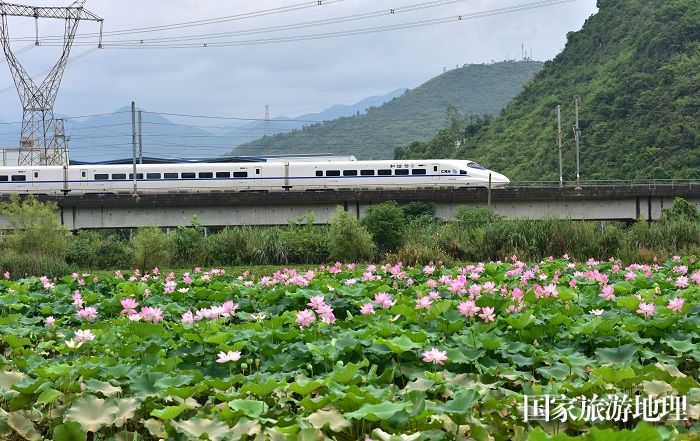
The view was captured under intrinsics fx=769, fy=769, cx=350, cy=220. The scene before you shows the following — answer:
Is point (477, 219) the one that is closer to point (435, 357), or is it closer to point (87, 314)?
point (87, 314)

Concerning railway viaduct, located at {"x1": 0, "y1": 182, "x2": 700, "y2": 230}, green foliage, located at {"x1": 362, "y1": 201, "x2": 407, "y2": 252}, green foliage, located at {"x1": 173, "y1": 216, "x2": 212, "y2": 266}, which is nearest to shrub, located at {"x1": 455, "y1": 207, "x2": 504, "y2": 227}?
green foliage, located at {"x1": 362, "y1": 201, "x2": 407, "y2": 252}

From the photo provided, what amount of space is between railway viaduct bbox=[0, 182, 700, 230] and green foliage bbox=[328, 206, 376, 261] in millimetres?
11182

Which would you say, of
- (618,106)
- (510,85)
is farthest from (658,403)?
(510,85)

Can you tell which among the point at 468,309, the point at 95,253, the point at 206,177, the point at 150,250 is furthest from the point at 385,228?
the point at 468,309

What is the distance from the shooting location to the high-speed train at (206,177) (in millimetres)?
38594

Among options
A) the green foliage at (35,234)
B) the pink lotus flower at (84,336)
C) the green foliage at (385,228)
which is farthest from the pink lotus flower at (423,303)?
the green foliage at (35,234)

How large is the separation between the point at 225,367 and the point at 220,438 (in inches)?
48.9

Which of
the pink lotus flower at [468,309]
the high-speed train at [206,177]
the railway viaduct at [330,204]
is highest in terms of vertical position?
the high-speed train at [206,177]

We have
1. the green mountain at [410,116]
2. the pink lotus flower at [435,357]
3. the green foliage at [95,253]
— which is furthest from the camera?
the green mountain at [410,116]

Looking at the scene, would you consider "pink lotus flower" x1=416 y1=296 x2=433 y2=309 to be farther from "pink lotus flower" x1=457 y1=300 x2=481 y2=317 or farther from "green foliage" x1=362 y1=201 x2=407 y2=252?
"green foliage" x1=362 y1=201 x2=407 y2=252

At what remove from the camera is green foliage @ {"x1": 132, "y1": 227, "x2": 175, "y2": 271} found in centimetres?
2195

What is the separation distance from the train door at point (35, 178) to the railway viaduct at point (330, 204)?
545cm

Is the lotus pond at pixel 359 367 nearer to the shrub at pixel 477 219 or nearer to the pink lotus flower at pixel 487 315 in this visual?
the pink lotus flower at pixel 487 315

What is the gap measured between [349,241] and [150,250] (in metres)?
5.70
